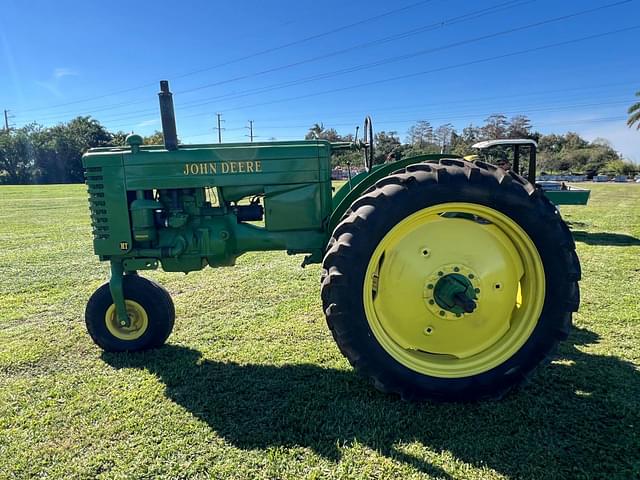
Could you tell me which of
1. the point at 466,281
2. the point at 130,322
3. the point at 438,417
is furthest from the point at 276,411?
the point at 130,322

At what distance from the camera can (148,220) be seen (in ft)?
10.9

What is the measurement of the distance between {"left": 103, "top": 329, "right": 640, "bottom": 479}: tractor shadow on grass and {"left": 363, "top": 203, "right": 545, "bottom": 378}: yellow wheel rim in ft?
1.12

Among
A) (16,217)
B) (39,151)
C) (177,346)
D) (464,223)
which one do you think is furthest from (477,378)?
(39,151)

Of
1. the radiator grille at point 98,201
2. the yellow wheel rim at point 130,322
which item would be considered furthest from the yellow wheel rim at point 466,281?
the radiator grille at point 98,201

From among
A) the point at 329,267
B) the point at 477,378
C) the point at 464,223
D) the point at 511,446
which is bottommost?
the point at 511,446

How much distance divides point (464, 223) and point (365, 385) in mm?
1265

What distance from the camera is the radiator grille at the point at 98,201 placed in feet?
10.9

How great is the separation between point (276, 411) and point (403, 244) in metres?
1.31

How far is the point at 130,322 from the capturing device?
354 centimetres

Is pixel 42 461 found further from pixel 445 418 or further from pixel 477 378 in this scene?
pixel 477 378

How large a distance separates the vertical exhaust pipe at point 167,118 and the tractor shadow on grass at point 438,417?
1.71 meters

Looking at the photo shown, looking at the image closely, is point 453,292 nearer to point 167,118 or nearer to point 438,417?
point 438,417

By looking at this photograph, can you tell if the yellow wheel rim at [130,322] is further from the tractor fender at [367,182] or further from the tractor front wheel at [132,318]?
the tractor fender at [367,182]

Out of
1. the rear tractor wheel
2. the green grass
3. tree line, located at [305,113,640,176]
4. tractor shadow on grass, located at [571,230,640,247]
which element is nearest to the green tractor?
the rear tractor wheel
